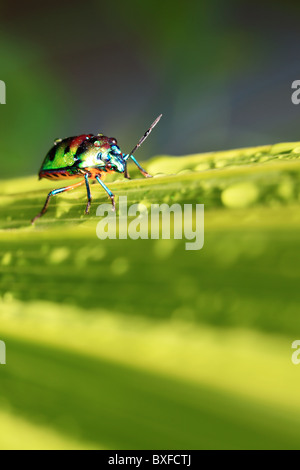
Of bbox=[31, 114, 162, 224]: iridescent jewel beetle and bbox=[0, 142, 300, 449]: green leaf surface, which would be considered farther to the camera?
bbox=[31, 114, 162, 224]: iridescent jewel beetle

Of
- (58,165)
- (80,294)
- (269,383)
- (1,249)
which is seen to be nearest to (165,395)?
(269,383)

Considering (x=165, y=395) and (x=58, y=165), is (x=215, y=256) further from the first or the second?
(x=58, y=165)

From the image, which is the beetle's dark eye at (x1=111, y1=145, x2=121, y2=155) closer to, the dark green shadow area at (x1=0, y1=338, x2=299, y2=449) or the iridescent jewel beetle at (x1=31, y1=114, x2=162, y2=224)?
the iridescent jewel beetle at (x1=31, y1=114, x2=162, y2=224)

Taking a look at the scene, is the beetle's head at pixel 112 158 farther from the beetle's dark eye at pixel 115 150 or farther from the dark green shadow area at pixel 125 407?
Result: the dark green shadow area at pixel 125 407

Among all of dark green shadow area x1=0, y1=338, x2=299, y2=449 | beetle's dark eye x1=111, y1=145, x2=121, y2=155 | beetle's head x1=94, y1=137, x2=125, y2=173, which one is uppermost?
beetle's dark eye x1=111, y1=145, x2=121, y2=155

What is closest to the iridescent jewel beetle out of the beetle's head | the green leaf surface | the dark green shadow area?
the beetle's head

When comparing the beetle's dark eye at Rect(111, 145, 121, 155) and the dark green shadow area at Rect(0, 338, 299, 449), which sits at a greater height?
the beetle's dark eye at Rect(111, 145, 121, 155)

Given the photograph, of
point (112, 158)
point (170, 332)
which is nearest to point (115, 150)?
point (112, 158)

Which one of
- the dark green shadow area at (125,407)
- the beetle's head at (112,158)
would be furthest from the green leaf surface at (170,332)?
the beetle's head at (112,158)
